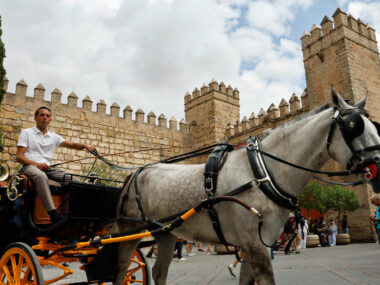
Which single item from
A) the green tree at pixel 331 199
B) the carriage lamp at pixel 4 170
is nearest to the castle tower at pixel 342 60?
the green tree at pixel 331 199

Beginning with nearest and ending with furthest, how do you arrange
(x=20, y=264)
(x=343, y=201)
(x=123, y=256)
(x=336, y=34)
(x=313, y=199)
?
(x=20, y=264) < (x=123, y=256) < (x=343, y=201) < (x=313, y=199) < (x=336, y=34)

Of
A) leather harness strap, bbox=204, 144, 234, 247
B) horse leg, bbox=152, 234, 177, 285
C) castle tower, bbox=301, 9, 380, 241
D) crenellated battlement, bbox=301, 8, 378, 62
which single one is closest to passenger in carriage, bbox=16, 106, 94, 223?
horse leg, bbox=152, 234, 177, 285

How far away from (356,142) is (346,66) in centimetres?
1431

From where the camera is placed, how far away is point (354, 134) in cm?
219

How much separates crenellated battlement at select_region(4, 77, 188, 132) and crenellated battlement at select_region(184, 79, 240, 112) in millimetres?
1738

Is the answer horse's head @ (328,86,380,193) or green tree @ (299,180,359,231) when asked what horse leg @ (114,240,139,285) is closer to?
horse's head @ (328,86,380,193)

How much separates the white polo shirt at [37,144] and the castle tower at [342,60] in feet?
45.8

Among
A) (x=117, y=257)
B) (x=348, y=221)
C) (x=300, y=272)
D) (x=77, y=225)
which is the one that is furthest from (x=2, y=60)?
(x=348, y=221)

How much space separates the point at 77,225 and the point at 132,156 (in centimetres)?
1364

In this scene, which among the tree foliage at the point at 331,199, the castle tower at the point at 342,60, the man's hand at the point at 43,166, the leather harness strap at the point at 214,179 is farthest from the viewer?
the castle tower at the point at 342,60

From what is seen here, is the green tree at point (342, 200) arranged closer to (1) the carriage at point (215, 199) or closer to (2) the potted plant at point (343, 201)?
(2) the potted plant at point (343, 201)

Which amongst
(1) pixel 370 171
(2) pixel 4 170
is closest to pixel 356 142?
(1) pixel 370 171

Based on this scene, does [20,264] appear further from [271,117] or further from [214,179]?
[271,117]

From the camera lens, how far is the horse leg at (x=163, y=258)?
10.4 feet
